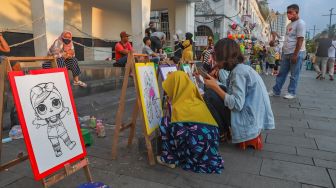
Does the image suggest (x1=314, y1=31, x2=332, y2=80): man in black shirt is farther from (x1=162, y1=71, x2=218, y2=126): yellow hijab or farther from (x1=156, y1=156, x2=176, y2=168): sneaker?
(x1=156, y1=156, x2=176, y2=168): sneaker

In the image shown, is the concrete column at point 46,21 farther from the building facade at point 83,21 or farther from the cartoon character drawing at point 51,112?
the cartoon character drawing at point 51,112

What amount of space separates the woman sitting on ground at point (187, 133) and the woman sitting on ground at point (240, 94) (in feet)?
1.49

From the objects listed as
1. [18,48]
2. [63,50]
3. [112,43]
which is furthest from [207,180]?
[112,43]

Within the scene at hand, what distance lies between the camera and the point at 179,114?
281 centimetres

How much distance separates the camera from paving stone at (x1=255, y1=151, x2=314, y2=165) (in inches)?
122

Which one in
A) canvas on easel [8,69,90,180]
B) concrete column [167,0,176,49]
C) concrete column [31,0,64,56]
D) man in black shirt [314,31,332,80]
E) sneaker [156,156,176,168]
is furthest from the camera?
concrete column [167,0,176,49]

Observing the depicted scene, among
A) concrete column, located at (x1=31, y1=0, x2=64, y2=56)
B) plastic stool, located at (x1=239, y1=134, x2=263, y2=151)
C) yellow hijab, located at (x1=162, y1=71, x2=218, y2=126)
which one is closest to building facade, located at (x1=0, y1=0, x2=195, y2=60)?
concrete column, located at (x1=31, y1=0, x2=64, y2=56)

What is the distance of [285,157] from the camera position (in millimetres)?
3205

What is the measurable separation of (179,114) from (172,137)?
0.27 m

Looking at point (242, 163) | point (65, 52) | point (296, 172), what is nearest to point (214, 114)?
point (242, 163)

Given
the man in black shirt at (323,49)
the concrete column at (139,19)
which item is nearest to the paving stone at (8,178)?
the concrete column at (139,19)

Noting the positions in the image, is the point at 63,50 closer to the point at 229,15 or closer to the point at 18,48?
the point at 18,48

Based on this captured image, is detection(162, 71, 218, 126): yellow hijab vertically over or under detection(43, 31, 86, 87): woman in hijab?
under

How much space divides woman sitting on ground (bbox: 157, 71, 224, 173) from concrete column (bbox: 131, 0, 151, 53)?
7176 millimetres
